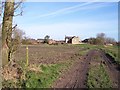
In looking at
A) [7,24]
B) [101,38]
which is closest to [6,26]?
[7,24]

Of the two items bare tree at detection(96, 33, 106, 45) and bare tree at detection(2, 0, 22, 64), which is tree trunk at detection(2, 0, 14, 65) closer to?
bare tree at detection(2, 0, 22, 64)

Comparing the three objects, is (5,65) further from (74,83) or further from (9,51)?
(74,83)

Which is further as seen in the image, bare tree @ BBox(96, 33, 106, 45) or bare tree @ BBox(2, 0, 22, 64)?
bare tree @ BBox(96, 33, 106, 45)

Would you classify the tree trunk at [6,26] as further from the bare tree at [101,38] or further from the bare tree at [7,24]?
the bare tree at [101,38]

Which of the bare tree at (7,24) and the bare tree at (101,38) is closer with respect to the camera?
the bare tree at (7,24)

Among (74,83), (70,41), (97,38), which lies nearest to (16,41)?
(74,83)

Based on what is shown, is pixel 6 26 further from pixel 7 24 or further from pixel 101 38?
pixel 101 38

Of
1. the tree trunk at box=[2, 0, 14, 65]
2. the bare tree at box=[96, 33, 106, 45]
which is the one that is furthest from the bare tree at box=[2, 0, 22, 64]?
the bare tree at box=[96, 33, 106, 45]

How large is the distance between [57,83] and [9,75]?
7.71 ft

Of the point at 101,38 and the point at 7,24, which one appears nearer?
the point at 7,24

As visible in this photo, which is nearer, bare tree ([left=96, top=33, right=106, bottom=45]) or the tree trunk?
the tree trunk

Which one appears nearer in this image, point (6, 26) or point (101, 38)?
point (6, 26)

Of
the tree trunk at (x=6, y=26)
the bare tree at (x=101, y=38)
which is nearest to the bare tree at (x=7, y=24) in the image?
the tree trunk at (x=6, y=26)

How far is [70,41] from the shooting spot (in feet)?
509
